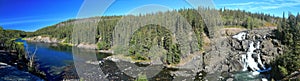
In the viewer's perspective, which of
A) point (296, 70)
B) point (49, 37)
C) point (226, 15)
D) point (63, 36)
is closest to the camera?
point (296, 70)

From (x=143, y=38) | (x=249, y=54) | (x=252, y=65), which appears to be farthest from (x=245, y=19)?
(x=143, y=38)

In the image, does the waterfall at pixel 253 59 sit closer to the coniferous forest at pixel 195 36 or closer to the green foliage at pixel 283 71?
the coniferous forest at pixel 195 36

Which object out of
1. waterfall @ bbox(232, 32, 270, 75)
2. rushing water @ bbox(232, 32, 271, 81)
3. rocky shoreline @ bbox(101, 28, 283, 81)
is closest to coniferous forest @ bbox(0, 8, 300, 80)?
rocky shoreline @ bbox(101, 28, 283, 81)

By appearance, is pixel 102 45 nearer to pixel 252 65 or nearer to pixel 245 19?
pixel 252 65

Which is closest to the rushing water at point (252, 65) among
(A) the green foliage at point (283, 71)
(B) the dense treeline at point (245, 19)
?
(A) the green foliage at point (283, 71)

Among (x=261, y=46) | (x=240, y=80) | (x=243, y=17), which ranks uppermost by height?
(x=243, y=17)

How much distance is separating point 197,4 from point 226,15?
34045 mm

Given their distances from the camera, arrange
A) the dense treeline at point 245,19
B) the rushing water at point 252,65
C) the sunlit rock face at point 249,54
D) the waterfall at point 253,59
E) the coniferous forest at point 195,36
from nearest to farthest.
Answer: the coniferous forest at point 195,36, the rushing water at point 252,65, the sunlit rock face at point 249,54, the waterfall at point 253,59, the dense treeline at point 245,19

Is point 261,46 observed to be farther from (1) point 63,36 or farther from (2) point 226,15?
(1) point 63,36

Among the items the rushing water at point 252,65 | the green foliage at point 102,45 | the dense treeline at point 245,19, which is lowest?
the rushing water at point 252,65

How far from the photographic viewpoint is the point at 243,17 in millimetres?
35906

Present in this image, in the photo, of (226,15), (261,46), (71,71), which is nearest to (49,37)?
(226,15)

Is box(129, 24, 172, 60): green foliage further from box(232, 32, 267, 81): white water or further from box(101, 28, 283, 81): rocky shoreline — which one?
box(232, 32, 267, 81): white water

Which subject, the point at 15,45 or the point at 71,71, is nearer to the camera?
the point at 71,71
